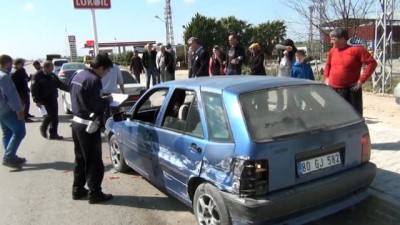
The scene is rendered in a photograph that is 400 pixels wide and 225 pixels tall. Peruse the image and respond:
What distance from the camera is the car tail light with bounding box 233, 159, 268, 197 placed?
3314 mm

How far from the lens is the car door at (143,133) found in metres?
4.88

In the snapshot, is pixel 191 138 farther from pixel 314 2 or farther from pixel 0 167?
pixel 314 2

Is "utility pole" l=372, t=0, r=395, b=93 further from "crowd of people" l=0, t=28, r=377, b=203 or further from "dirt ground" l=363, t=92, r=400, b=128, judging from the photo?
"crowd of people" l=0, t=28, r=377, b=203

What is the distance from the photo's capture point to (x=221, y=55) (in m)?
10.5

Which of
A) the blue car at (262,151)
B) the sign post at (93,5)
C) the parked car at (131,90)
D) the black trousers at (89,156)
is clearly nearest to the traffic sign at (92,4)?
the sign post at (93,5)

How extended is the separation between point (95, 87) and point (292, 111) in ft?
7.87

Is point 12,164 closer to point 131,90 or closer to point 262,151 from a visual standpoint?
point 131,90

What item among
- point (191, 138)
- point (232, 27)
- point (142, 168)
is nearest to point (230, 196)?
point (191, 138)

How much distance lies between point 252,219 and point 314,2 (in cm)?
1425

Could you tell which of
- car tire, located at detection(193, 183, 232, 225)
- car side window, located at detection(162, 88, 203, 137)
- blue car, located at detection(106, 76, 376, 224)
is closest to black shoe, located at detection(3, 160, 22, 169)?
blue car, located at detection(106, 76, 376, 224)

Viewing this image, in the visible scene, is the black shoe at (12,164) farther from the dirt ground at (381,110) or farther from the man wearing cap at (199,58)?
the dirt ground at (381,110)

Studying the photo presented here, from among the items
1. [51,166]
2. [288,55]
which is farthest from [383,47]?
[51,166]

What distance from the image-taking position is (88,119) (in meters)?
5.00

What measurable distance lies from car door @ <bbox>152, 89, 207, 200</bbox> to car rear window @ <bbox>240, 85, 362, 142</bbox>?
54 cm
